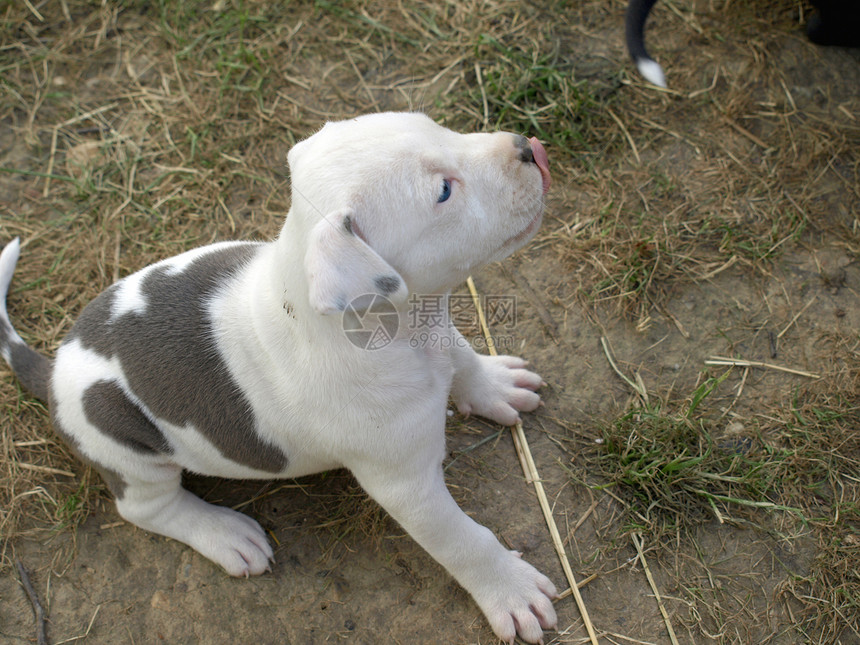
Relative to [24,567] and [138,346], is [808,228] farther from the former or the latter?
[24,567]

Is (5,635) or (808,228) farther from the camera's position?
(808,228)

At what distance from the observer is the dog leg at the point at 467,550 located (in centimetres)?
335

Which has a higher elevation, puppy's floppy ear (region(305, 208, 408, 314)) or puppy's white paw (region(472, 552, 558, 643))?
puppy's floppy ear (region(305, 208, 408, 314))

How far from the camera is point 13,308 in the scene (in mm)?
5184

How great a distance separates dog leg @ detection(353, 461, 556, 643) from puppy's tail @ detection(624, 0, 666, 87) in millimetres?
3518

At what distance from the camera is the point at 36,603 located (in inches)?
164

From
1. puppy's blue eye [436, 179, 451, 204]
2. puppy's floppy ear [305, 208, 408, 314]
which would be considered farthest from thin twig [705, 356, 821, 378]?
puppy's floppy ear [305, 208, 408, 314]

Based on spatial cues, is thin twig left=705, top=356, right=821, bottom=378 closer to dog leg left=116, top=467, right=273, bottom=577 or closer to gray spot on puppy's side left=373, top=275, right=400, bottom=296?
gray spot on puppy's side left=373, top=275, right=400, bottom=296

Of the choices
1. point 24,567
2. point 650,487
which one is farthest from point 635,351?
point 24,567

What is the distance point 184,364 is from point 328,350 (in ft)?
2.66

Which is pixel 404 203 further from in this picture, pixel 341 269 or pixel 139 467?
pixel 139 467

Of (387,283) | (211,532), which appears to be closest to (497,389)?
(211,532)

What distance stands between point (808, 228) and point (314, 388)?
13.2ft

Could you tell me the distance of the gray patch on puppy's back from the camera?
3.34 metres
